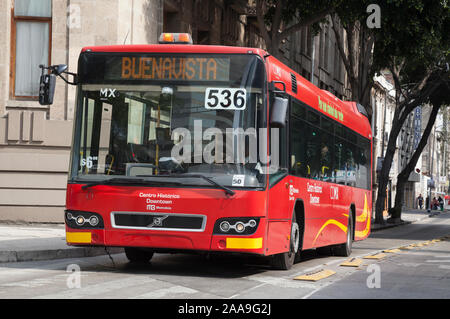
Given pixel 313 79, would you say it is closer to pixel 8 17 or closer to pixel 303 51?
pixel 303 51

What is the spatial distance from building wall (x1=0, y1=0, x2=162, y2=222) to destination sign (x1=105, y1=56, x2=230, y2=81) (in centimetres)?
1093

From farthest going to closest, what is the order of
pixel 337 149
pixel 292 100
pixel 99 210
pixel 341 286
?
pixel 337 149 → pixel 292 100 → pixel 99 210 → pixel 341 286

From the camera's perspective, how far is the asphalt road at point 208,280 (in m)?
8.86

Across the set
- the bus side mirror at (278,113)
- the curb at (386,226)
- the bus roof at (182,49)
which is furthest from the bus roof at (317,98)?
the curb at (386,226)

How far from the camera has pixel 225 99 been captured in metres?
10.6

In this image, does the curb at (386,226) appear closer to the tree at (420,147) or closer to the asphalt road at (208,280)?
the tree at (420,147)

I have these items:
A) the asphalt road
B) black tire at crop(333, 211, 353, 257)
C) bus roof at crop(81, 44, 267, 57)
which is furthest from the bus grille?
black tire at crop(333, 211, 353, 257)

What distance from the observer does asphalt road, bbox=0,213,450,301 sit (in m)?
8.86

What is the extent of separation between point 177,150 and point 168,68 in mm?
1136

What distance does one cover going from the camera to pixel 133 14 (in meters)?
22.7

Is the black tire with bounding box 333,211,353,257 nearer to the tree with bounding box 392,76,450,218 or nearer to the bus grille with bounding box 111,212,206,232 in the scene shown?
the bus grille with bounding box 111,212,206,232

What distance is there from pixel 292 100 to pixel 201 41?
17021 mm

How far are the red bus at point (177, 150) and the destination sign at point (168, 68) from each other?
0.01 metres

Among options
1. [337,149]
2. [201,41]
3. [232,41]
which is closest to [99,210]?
[337,149]
